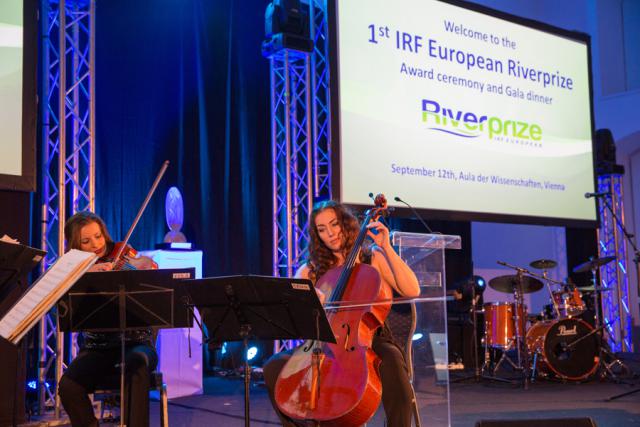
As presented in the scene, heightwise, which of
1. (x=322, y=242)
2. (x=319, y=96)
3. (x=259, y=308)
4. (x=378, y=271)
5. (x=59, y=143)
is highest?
(x=319, y=96)

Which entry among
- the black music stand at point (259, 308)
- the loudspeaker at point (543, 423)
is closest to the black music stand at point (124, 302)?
the black music stand at point (259, 308)

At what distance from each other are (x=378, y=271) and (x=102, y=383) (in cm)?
133

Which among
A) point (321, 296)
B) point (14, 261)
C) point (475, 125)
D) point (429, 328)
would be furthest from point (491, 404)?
point (14, 261)

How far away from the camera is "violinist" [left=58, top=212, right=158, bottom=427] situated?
311cm

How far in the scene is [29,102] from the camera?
14.1 feet

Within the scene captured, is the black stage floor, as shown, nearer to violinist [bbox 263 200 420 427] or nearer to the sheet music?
violinist [bbox 263 200 420 427]

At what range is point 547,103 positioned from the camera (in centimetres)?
625

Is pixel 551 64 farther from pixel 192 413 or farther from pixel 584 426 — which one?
pixel 584 426

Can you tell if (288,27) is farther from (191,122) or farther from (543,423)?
(543,423)

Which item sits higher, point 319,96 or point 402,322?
point 319,96

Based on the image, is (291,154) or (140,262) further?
(291,154)

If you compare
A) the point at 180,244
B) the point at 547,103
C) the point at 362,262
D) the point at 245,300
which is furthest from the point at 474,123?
the point at 245,300

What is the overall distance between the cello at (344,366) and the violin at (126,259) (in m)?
0.94

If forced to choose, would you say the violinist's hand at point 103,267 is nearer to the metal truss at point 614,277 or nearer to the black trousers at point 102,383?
the black trousers at point 102,383
